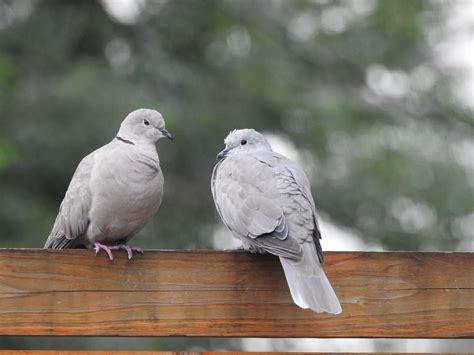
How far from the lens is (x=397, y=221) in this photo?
8.35 m

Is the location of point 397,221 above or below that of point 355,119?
below

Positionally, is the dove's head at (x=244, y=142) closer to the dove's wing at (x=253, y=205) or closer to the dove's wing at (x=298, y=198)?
the dove's wing at (x=253, y=205)

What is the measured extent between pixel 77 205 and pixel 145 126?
519 mm

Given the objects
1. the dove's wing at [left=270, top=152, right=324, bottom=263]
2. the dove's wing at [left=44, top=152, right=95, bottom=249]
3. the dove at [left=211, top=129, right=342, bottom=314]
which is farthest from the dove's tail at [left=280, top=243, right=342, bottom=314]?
the dove's wing at [left=44, top=152, right=95, bottom=249]

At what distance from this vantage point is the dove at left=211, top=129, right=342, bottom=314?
288cm

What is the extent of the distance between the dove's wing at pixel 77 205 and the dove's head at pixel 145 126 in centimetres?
31

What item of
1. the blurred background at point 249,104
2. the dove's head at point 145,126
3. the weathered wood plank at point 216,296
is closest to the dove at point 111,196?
the dove's head at point 145,126

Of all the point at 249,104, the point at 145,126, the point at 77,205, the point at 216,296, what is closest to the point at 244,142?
the point at 145,126

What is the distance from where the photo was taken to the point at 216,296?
286 cm

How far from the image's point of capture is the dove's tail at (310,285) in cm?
281

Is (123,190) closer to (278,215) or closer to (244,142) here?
(244,142)

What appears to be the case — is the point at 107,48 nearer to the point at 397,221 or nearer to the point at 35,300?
the point at 397,221

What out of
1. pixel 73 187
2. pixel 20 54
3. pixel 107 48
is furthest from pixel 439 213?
pixel 73 187

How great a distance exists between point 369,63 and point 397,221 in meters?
1.51
